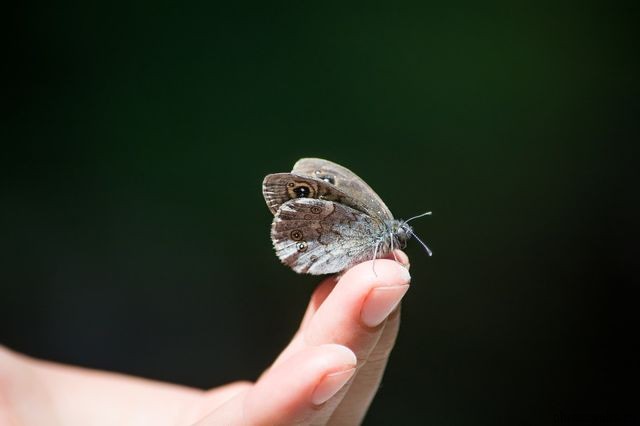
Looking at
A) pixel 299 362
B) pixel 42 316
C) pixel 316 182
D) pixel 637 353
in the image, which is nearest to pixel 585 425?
pixel 637 353

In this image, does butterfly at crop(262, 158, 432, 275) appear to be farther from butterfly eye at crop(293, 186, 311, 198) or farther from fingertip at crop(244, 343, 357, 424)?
fingertip at crop(244, 343, 357, 424)

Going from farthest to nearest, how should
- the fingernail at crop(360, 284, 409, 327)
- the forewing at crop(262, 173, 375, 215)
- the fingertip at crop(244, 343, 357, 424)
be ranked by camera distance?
the forewing at crop(262, 173, 375, 215)
the fingernail at crop(360, 284, 409, 327)
the fingertip at crop(244, 343, 357, 424)

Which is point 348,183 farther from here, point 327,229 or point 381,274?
point 381,274

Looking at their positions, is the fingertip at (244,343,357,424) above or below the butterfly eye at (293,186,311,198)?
below

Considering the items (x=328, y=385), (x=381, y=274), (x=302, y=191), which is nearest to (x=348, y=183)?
(x=302, y=191)

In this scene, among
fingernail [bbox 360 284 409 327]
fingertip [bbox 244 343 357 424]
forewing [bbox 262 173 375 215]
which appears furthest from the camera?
forewing [bbox 262 173 375 215]

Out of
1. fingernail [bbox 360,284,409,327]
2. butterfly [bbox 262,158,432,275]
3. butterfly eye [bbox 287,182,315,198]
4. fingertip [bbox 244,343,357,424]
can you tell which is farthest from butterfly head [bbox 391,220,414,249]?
fingertip [bbox 244,343,357,424]

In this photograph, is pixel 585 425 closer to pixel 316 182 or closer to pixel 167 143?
pixel 316 182

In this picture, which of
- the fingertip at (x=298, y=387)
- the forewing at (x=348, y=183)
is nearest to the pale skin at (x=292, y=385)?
the fingertip at (x=298, y=387)
